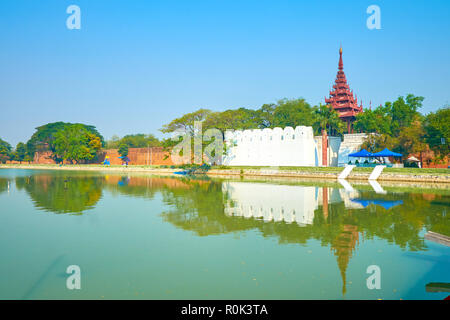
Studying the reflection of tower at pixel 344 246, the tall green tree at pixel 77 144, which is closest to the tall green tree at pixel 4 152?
the tall green tree at pixel 77 144

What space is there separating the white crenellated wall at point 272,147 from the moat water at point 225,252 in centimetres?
2075

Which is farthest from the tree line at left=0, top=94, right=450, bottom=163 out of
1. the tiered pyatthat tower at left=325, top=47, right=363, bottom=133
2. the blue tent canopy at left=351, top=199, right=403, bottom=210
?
the blue tent canopy at left=351, top=199, right=403, bottom=210

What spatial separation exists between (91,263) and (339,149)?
30.1 meters

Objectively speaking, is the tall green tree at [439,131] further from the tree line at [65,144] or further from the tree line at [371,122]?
the tree line at [65,144]

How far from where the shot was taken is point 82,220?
879cm

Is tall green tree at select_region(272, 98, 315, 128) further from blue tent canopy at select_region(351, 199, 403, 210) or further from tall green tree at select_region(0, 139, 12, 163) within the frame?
tall green tree at select_region(0, 139, 12, 163)

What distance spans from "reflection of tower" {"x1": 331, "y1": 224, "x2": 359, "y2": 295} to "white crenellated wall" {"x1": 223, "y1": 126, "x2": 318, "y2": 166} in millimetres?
24051

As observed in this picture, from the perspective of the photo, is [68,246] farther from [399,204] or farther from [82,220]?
[399,204]

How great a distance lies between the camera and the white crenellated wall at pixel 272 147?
103 feet

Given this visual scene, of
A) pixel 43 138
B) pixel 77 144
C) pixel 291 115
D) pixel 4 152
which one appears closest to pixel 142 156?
pixel 77 144

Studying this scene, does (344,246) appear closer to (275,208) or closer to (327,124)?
(275,208)

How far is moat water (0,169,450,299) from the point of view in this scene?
4.29m
